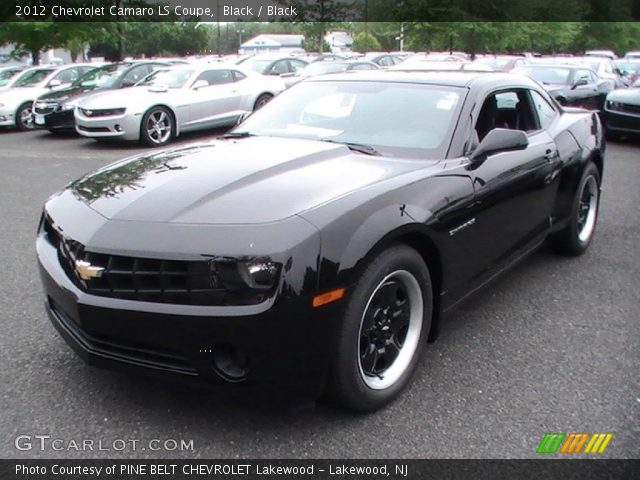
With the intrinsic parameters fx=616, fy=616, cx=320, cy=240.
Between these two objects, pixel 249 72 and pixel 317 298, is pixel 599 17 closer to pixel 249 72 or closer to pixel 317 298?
pixel 249 72

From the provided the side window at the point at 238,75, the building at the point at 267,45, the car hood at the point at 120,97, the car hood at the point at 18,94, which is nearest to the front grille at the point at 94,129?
the car hood at the point at 120,97

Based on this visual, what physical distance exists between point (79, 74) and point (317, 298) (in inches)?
596

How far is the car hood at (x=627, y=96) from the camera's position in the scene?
11.2m

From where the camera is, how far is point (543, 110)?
15.5 ft

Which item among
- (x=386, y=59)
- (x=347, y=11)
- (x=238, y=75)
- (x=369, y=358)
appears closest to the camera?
(x=369, y=358)

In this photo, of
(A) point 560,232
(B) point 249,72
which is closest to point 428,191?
(A) point 560,232

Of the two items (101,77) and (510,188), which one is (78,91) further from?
(510,188)

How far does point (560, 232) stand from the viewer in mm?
4816

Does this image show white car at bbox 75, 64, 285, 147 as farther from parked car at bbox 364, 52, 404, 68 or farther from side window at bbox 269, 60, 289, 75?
parked car at bbox 364, 52, 404, 68

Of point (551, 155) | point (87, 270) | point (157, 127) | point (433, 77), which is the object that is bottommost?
point (157, 127)

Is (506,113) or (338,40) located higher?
(506,113)

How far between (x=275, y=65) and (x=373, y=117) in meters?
14.0

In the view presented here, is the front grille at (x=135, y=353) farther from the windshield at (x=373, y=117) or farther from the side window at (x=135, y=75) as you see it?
the side window at (x=135, y=75)

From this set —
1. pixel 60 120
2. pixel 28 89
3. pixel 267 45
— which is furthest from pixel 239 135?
pixel 267 45
